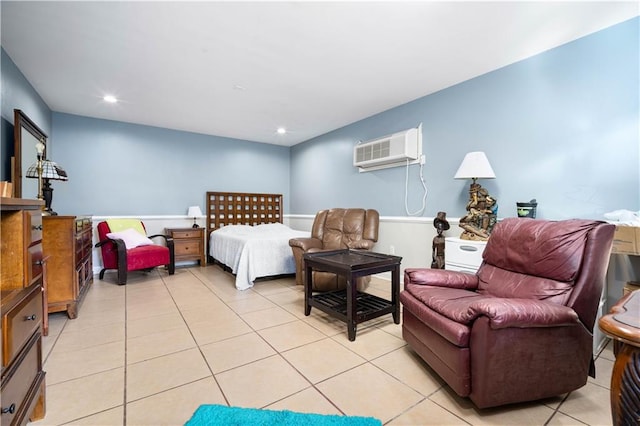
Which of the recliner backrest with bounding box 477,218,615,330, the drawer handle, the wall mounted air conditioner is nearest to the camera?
the drawer handle

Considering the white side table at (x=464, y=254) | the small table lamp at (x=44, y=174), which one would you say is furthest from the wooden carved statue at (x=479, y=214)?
the small table lamp at (x=44, y=174)

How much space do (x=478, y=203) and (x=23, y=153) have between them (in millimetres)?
4371

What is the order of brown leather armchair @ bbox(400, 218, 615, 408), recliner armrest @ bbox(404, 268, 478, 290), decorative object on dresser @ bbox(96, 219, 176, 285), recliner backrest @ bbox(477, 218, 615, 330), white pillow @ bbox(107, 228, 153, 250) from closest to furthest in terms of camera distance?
brown leather armchair @ bbox(400, 218, 615, 408) < recliner backrest @ bbox(477, 218, 615, 330) < recliner armrest @ bbox(404, 268, 478, 290) < decorative object on dresser @ bbox(96, 219, 176, 285) < white pillow @ bbox(107, 228, 153, 250)

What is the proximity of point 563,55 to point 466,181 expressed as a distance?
1.31 m

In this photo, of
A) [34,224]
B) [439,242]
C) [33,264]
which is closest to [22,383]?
[33,264]

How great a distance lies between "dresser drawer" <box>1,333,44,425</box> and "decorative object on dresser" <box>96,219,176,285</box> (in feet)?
8.88

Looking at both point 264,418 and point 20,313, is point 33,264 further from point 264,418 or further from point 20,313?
point 264,418

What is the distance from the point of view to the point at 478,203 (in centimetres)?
276

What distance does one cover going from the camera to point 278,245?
391 cm

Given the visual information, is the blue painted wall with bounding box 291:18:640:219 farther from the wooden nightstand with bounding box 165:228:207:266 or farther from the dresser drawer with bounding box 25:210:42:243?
the dresser drawer with bounding box 25:210:42:243

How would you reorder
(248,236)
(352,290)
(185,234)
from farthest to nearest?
(185,234)
(248,236)
(352,290)

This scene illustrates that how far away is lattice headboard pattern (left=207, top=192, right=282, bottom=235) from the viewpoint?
17.7 feet

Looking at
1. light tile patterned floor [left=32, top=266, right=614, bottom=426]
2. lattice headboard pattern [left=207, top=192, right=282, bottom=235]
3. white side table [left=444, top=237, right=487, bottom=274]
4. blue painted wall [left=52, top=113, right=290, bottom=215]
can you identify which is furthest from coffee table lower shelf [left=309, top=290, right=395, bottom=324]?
blue painted wall [left=52, top=113, right=290, bottom=215]

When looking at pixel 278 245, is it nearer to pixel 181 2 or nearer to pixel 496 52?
pixel 181 2
